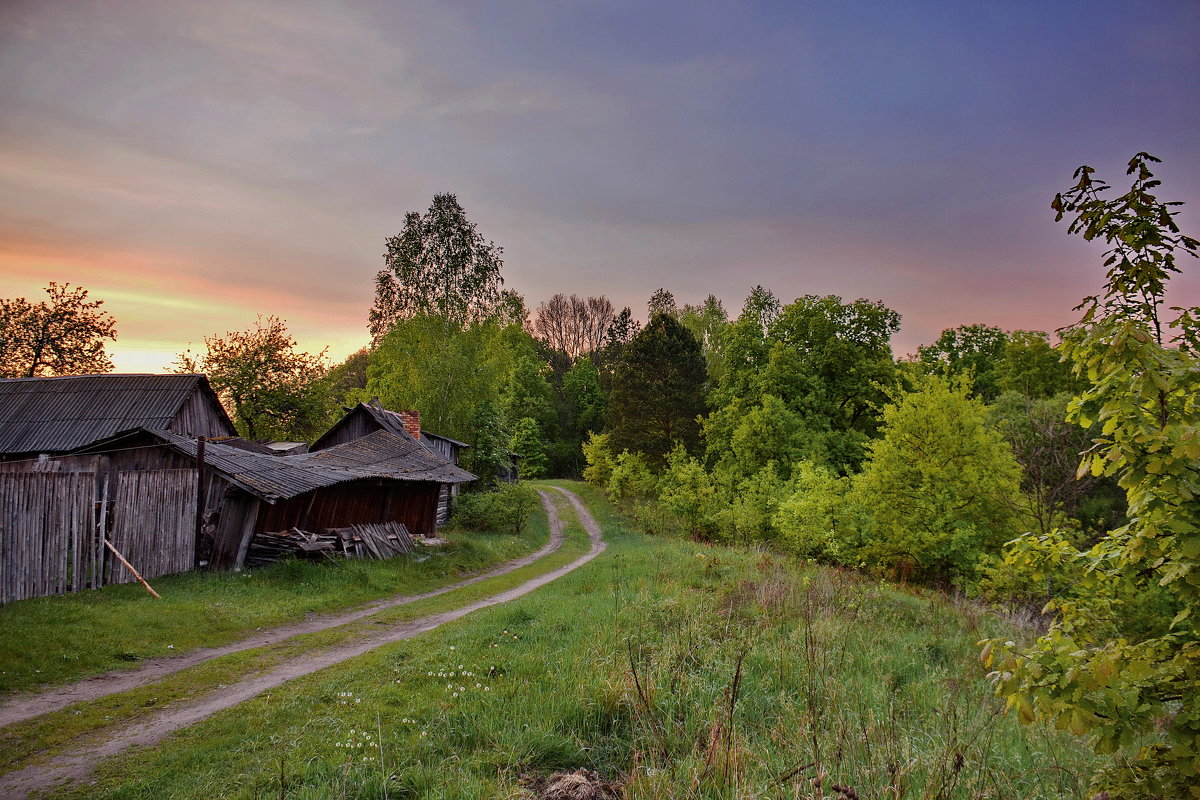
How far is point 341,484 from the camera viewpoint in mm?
18297

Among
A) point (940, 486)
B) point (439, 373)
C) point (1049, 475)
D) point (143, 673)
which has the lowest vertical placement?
point (143, 673)

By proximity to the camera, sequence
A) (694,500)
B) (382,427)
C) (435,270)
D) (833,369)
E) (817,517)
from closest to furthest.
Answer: (817,517), (382,427), (694,500), (833,369), (435,270)

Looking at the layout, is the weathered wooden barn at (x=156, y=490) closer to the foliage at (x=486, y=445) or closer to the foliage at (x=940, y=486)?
the foliage at (x=486, y=445)

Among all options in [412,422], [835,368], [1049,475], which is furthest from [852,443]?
[412,422]

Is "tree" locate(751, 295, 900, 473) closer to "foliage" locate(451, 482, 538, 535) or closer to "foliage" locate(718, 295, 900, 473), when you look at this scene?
"foliage" locate(718, 295, 900, 473)

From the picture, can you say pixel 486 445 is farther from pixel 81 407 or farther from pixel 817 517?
pixel 817 517

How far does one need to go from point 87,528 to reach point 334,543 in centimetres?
622

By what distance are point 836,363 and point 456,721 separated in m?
30.5

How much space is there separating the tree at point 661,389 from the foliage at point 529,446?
70.1 ft

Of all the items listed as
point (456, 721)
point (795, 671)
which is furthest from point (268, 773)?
point (795, 671)

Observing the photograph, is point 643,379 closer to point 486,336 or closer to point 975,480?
point 486,336

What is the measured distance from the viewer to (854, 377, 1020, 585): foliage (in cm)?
1814

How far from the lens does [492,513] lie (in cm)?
2845

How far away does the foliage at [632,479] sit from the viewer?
128 ft
